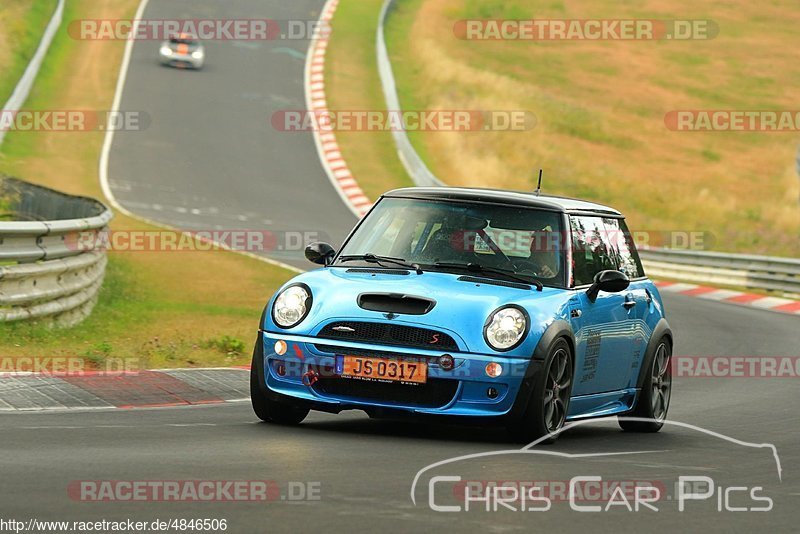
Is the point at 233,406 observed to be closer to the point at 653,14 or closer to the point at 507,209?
the point at 507,209

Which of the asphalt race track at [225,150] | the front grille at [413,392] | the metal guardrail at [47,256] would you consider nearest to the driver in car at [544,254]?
the front grille at [413,392]

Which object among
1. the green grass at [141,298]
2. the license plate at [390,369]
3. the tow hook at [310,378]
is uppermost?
the license plate at [390,369]

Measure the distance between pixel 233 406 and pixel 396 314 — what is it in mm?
2349

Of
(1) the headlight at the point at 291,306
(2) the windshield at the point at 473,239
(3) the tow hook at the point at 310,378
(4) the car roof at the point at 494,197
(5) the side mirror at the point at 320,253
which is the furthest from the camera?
(5) the side mirror at the point at 320,253

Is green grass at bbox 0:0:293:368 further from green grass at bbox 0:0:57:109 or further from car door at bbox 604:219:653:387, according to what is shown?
car door at bbox 604:219:653:387

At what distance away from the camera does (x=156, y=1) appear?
178 ft

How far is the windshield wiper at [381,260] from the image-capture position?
973cm

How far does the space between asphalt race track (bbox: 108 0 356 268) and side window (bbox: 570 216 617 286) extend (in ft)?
48.9

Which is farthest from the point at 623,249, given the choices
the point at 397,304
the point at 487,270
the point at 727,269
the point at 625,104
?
the point at 625,104

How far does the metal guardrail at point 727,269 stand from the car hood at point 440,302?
1969cm

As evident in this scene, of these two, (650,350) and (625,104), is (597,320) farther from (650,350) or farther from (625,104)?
(625,104)

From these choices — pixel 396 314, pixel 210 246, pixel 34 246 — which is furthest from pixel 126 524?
pixel 210 246

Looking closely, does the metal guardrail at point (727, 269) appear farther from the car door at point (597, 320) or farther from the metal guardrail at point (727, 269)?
the car door at point (597, 320)

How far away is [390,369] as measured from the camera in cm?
895
